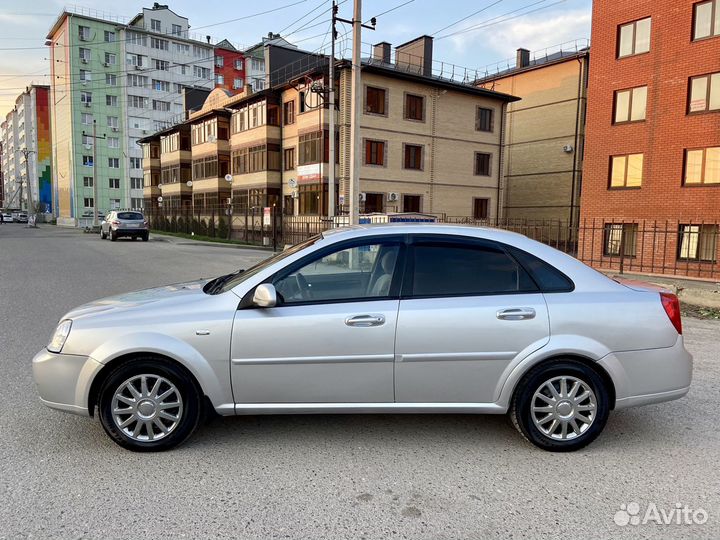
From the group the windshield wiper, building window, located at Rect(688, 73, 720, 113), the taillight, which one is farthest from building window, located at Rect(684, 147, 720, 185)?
the windshield wiper

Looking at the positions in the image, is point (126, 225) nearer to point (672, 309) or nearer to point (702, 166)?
point (702, 166)

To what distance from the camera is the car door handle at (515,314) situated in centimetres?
359

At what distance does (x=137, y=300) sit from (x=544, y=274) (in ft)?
9.91

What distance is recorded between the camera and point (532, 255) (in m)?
3.81

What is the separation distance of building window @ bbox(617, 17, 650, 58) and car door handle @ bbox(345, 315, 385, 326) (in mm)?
24815

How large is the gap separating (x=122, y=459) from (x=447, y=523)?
2.19 metres

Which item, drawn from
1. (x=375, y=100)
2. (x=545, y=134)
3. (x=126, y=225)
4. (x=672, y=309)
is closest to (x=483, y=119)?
(x=545, y=134)

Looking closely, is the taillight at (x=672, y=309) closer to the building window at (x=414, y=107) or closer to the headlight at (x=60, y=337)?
the headlight at (x=60, y=337)

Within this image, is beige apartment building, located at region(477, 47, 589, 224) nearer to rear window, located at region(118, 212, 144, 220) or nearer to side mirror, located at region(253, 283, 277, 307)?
rear window, located at region(118, 212, 144, 220)

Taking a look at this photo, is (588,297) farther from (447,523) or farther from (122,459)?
(122,459)

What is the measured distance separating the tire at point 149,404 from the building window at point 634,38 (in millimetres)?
25673

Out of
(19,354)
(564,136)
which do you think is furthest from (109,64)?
(19,354)

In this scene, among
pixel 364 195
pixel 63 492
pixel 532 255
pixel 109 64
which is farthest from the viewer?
pixel 109 64

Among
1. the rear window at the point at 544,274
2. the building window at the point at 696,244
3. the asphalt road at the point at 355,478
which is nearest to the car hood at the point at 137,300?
the asphalt road at the point at 355,478
